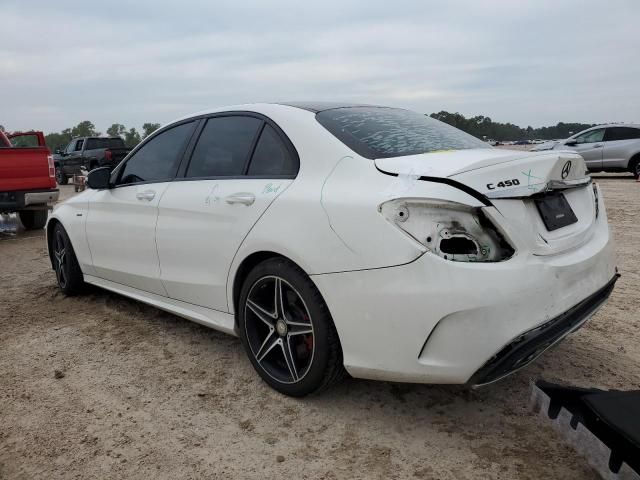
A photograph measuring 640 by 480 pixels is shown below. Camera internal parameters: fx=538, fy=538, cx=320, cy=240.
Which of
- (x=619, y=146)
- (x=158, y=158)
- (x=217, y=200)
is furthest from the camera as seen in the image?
(x=619, y=146)

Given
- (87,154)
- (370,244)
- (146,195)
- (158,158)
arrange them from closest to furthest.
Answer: (370,244)
(146,195)
(158,158)
(87,154)

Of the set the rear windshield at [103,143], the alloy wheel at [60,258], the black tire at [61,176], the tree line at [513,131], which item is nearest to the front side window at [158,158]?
the alloy wheel at [60,258]

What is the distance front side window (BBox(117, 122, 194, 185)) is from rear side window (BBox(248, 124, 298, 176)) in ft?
2.66

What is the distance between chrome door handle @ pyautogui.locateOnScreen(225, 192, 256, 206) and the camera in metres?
2.88

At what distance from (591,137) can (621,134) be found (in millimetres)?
824

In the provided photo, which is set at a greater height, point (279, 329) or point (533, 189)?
point (533, 189)

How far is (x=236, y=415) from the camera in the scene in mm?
2695

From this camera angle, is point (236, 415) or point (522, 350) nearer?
point (522, 350)

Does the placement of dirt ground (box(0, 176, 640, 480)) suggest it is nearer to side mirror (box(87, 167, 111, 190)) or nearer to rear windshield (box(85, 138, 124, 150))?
side mirror (box(87, 167, 111, 190))

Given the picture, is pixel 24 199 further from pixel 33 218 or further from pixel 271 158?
pixel 271 158

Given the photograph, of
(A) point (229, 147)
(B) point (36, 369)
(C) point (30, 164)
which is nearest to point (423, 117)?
(A) point (229, 147)

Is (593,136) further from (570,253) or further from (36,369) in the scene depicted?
(36,369)

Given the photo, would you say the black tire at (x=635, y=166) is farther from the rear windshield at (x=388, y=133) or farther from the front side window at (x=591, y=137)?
the rear windshield at (x=388, y=133)

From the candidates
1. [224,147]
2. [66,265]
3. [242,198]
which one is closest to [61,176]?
[66,265]
